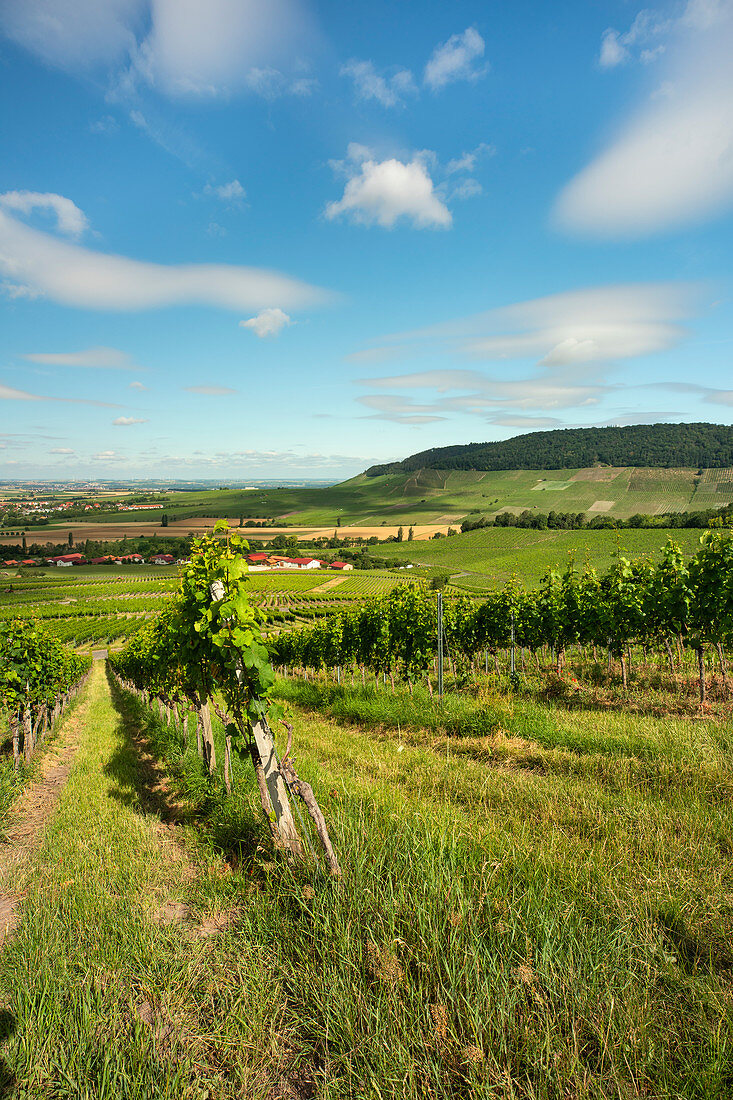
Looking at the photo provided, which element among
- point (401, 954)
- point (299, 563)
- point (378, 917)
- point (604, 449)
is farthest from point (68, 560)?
point (604, 449)

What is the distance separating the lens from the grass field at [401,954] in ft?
6.57

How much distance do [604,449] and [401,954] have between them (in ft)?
503

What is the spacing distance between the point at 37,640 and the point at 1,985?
997 centimetres

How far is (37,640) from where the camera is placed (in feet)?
35.8

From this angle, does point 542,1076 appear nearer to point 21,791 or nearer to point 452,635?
point 21,791

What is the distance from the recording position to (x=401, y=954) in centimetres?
251

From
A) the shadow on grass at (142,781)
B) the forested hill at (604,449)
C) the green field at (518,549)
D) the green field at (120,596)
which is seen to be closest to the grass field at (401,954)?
the shadow on grass at (142,781)

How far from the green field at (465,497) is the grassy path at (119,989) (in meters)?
97.0

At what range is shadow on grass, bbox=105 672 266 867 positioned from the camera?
13.9ft

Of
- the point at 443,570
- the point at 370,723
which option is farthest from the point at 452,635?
the point at 443,570

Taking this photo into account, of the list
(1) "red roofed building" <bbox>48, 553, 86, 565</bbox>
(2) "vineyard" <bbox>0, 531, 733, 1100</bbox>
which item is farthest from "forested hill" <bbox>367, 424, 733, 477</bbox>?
(2) "vineyard" <bbox>0, 531, 733, 1100</bbox>

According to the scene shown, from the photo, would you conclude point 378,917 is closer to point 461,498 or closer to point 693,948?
point 693,948

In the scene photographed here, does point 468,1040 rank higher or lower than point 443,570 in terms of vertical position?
higher

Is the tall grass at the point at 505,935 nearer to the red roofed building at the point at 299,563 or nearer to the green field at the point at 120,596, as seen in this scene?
the green field at the point at 120,596
